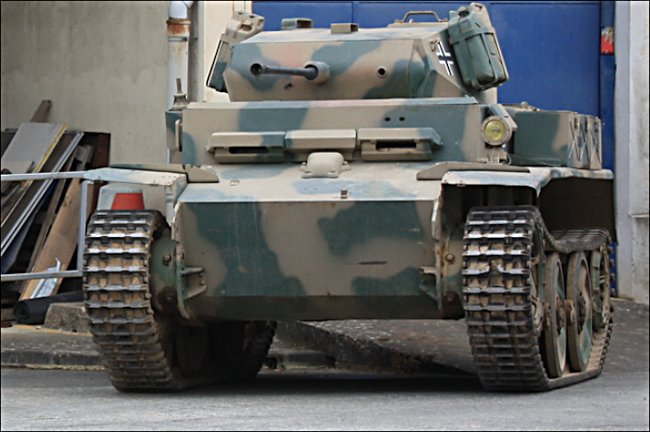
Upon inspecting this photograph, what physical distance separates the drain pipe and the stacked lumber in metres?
1.21

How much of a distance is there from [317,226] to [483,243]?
951 mm

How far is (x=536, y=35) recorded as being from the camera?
A: 16172mm

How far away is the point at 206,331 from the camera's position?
11094 millimetres

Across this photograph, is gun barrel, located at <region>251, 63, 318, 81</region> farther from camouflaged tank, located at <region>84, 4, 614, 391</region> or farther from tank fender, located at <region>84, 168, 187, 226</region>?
tank fender, located at <region>84, 168, 187, 226</region>

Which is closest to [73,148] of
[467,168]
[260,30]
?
[260,30]

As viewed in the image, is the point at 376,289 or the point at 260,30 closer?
the point at 376,289

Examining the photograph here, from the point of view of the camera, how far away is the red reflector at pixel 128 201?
10.0m

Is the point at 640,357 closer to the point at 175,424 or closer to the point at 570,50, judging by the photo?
the point at 570,50

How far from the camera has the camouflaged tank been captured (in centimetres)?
959

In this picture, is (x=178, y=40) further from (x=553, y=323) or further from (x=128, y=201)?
(x=553, y=323)

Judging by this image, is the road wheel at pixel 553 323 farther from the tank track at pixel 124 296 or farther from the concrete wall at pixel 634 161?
the concrete wall at pixel 634 161

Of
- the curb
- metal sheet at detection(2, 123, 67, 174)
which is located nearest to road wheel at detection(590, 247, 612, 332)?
the curb

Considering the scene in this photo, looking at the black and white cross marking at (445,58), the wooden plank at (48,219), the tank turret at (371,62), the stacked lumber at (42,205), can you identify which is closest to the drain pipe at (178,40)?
the stacked lumber at (42,205)

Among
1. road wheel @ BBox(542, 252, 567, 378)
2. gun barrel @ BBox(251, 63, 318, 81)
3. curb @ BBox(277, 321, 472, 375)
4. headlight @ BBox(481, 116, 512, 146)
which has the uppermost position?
gun barrel @ BBox(251, 63, 318, 81)
